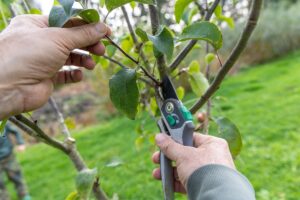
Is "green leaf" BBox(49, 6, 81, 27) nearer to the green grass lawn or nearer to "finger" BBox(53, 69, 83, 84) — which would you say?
"finger" BBox(53, 69, 83, 84)

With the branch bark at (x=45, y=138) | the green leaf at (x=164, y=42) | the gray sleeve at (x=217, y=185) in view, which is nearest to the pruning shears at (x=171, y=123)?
the gray sleeve at (x=217, y=185)

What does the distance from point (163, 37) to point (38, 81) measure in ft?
1.16

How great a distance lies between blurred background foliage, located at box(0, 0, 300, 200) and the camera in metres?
1.92

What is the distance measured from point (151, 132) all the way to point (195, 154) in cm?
82

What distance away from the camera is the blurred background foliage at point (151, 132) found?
75.5 inches

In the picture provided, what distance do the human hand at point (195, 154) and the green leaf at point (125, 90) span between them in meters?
0.13

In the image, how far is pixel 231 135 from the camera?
122cm

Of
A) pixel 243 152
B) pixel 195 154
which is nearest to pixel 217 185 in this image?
pixel 195 154

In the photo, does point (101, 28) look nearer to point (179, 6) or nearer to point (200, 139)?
point (179, 6)

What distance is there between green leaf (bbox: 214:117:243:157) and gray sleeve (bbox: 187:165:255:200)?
29cm

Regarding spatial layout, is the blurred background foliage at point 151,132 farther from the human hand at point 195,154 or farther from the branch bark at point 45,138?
the human hand at point 195,154

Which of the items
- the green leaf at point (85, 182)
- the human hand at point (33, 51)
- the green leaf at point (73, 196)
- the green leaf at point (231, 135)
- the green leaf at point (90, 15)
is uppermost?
the green leaf at point (90, 15)

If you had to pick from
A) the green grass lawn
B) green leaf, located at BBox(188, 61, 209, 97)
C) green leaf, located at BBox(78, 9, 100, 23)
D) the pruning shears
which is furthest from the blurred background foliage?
green leaf, located at BBox(78, 9, 100, 23)

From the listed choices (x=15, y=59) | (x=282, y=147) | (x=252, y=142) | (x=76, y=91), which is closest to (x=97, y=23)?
(x=15, y=59)
